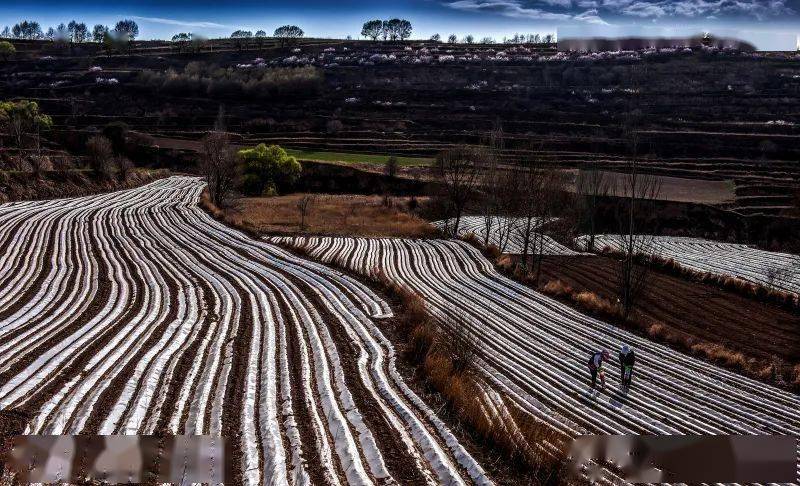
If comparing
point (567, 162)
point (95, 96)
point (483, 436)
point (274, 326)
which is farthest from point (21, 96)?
point (483, 436)

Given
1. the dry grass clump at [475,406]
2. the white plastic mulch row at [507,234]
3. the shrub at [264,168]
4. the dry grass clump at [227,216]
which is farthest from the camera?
the shrub at [264,168]

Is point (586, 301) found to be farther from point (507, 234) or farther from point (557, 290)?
point (507, 234)

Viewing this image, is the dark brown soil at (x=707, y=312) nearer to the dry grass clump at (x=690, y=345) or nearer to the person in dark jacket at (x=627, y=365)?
the dry grass clump at (x=690, y=345)

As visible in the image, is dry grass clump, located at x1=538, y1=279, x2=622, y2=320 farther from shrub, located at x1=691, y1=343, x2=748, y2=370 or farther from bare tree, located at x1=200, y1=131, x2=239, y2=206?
bare tree, located at x1=200, y1=131, x2=239, y2=206

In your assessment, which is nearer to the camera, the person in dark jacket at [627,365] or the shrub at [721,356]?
the person in dark jacket at [627,365]

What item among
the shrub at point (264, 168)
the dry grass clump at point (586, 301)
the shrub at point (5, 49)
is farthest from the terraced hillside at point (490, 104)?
the dry grass clump at point (586, 301)

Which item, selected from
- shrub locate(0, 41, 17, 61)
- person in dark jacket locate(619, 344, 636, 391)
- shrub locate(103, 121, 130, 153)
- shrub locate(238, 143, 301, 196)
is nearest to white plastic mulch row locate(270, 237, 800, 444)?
person in dark jacket locate(619, 344, 636, 391)

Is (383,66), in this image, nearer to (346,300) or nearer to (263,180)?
(263,180)
